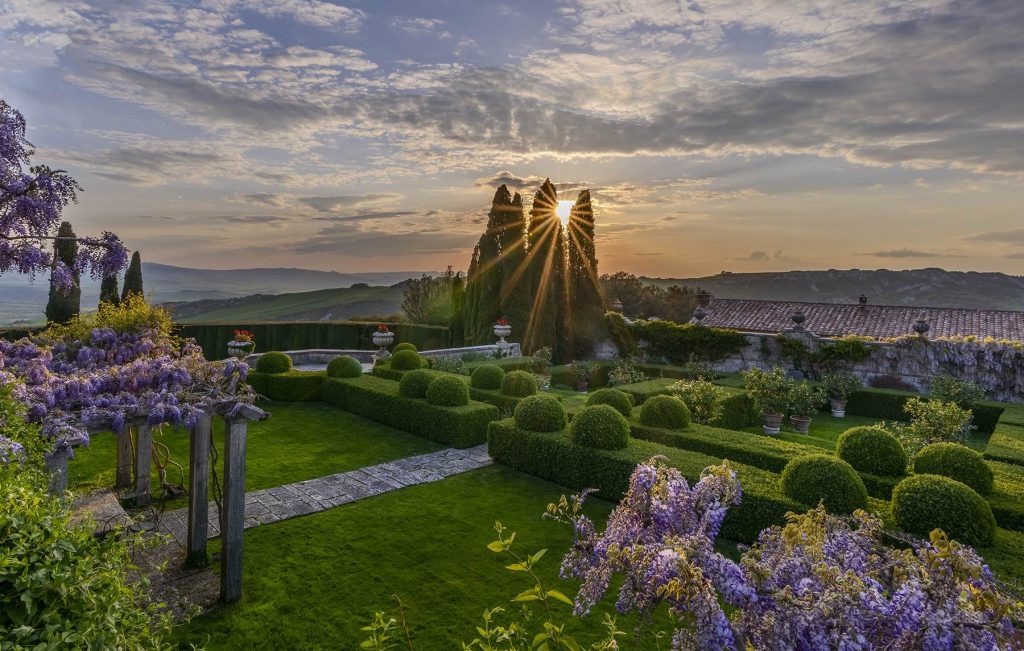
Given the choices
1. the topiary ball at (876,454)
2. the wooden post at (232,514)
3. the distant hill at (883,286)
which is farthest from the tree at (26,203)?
the distant hill at (883,286)

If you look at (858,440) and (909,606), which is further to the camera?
(858,440)

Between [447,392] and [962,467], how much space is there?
364 inches

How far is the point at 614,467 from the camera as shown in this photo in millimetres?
8430

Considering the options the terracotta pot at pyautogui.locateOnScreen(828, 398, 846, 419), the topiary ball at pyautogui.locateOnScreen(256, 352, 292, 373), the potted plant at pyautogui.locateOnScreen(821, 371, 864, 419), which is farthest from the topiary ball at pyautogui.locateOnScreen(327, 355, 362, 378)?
the terracotta pot at pyautogui.locateOnScreen(828, 398, 846, 419)

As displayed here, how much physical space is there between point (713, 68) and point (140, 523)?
463 inches

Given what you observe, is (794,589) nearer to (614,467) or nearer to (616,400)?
(614,467)

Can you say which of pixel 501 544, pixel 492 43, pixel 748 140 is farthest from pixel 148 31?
pixel 748 140

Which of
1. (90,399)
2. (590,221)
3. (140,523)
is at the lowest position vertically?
(140,523)

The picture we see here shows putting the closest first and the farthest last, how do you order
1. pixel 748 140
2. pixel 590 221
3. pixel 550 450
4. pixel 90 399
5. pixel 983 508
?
pixel 90 399 → pixel 983 508 → pixel 550 450 → pixel 748 140 → pixel 590 221

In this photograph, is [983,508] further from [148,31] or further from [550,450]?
[148,31]

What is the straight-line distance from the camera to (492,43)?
9.63m

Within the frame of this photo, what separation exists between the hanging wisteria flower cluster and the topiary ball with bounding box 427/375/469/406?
962 cm

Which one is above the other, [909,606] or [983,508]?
[909,606]

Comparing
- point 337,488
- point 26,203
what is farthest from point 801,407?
point 26,203
